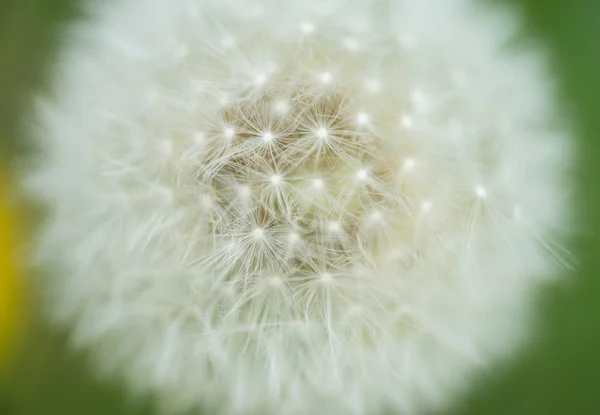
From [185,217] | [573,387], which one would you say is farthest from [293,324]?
[573,387]

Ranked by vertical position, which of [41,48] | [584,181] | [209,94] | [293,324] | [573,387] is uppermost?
[41,48]

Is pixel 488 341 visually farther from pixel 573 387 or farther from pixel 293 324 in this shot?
pixel 573 387

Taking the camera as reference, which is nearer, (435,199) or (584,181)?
(435,199)

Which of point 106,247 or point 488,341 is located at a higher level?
point 106,247

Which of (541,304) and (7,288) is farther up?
(7,288)
